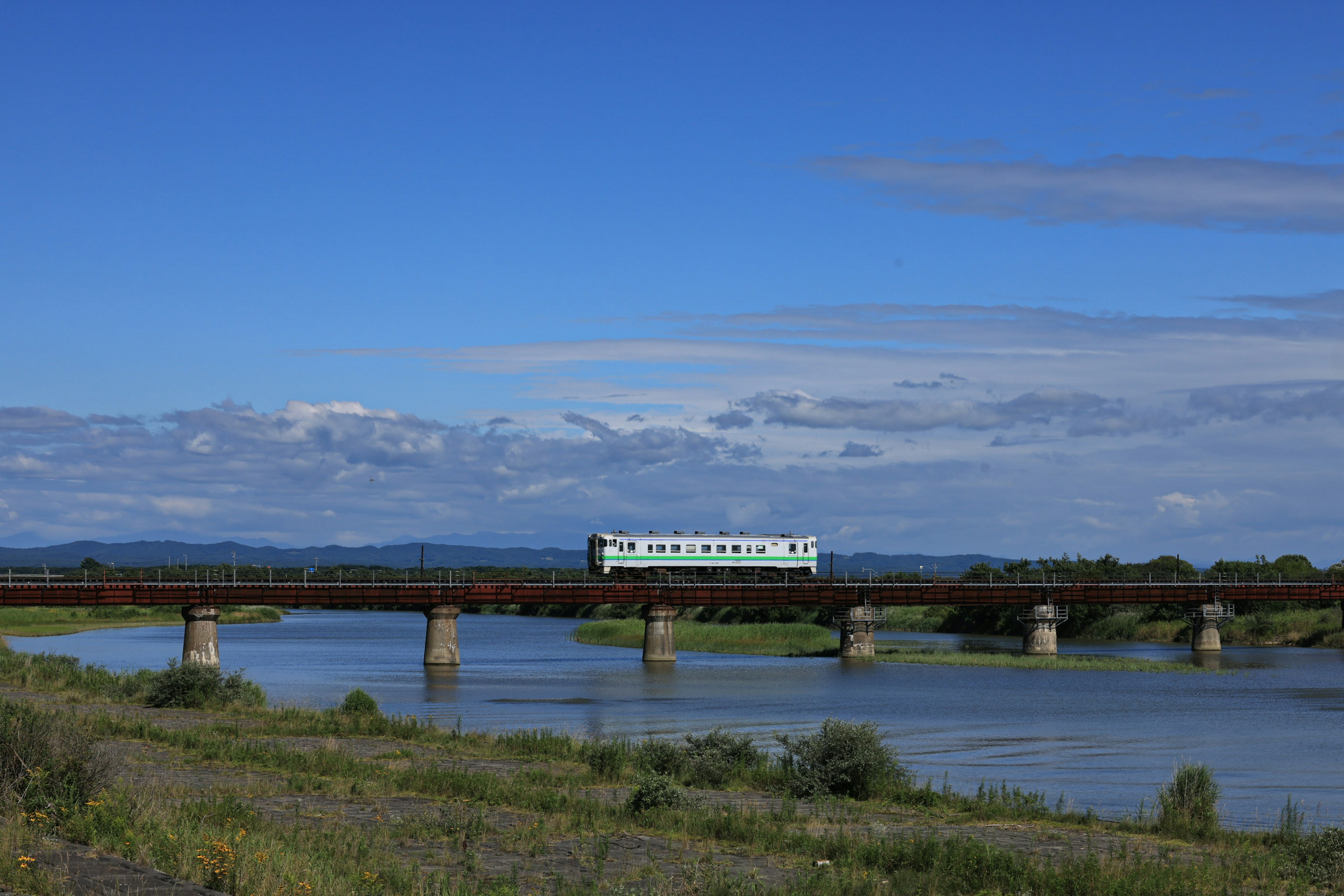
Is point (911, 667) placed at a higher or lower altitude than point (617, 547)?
lower

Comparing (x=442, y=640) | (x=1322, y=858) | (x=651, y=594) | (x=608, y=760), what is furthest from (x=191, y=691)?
(x=651, y=594)

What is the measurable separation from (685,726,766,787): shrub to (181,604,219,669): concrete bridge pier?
49.0 meters

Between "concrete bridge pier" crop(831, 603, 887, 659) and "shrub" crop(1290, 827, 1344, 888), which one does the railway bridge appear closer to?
"concrete bridge pier" crop(831, 603, 887, 659)

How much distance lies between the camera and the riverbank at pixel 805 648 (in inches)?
3223

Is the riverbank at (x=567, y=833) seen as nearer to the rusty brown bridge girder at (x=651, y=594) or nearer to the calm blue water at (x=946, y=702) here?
the calm blue water at (x=946, y=702)

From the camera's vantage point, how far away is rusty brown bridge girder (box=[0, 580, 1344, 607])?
77875 mm

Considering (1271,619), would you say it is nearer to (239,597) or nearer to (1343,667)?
(1343,667)

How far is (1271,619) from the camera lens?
110688 millimetres

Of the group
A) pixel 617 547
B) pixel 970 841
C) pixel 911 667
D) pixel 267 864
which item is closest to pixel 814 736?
pixel 970 841

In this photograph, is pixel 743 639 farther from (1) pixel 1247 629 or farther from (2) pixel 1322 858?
(2) pixel 1322 858

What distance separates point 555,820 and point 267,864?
25.4ft

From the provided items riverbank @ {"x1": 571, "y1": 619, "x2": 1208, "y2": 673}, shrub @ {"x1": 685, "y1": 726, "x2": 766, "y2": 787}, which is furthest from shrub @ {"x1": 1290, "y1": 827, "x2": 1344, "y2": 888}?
riverbank @ {"x1": 571, "y1": 619, "x2": 1208, "y2": 673}

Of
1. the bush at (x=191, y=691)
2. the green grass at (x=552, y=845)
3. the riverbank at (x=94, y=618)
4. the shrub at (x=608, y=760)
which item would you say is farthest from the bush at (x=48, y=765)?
the riverbank at (x=94, y=618)

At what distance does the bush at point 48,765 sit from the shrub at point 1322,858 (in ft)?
56.1
